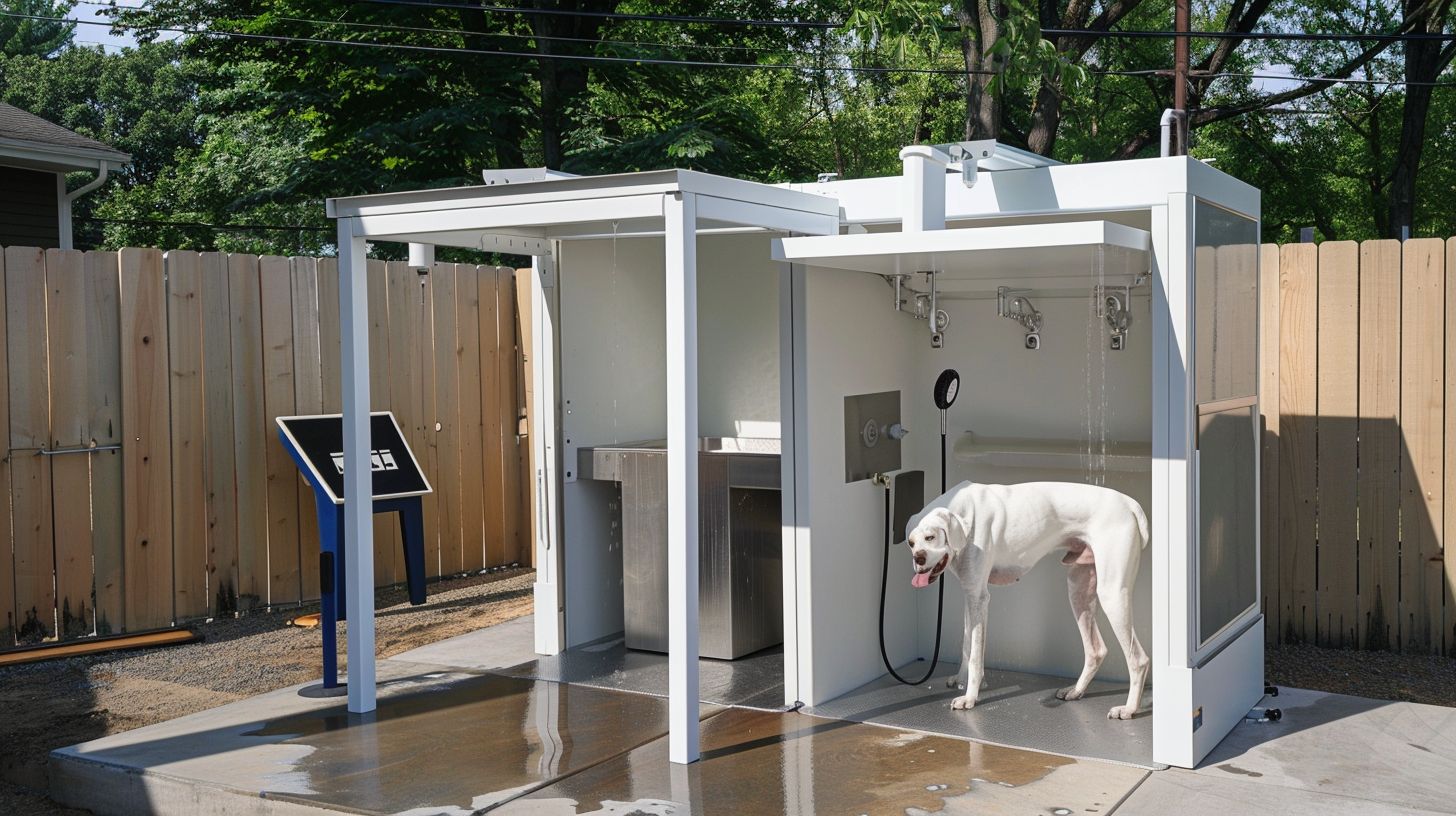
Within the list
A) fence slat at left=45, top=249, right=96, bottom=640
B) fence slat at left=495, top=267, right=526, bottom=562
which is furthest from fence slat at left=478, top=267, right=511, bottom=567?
fence slat at left=45, top=249, right=96, bottom=640

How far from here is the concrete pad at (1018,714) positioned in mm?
4676

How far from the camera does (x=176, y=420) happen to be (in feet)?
22.9

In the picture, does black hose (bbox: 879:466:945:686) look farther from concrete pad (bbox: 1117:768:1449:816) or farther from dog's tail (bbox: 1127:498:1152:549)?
concrete pad (bbox: 1117:768:1449:816)

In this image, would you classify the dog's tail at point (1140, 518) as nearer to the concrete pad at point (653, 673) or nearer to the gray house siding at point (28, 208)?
the concrete pad at point (653, 673)

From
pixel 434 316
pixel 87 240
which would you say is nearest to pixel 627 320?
pixel 434 316

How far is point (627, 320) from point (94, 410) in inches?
110

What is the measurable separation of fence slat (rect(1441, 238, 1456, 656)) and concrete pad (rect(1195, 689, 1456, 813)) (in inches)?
40.5

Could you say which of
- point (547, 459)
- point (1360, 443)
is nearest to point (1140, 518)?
point (1360, 443)

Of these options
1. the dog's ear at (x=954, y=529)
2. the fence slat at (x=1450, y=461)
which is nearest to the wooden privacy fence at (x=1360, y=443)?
the fence slat at (x=1450, y=461)

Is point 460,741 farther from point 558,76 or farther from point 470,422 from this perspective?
point 558,76

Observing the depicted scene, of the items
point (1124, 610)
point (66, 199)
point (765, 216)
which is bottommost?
point (1124, 610)

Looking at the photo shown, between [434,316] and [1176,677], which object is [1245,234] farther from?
[434,316]

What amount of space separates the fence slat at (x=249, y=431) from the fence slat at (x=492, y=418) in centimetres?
180

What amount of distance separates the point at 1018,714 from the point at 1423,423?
2625 millimetres
